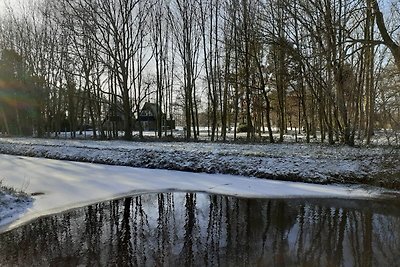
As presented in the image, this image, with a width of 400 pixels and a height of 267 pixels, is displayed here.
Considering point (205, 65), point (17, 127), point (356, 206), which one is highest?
point (205, 65)

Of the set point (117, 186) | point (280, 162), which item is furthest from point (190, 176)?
point (280, 162)

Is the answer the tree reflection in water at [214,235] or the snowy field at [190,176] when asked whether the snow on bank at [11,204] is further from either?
the tree reflection in water at [214,235]

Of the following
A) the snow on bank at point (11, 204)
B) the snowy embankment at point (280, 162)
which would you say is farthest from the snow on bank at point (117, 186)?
the snowy embankment at point (280, 162)

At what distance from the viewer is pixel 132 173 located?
14.5 m

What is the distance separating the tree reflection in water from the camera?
5430 millimetres

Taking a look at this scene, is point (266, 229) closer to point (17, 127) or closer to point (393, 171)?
point (393, 171)

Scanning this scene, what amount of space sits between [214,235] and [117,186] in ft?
19.8

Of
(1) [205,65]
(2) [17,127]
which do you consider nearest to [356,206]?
(1) [205,65]

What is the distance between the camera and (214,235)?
661 centimetres

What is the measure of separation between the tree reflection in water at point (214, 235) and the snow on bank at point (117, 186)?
2.86 ft

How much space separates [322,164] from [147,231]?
8468 millimetres

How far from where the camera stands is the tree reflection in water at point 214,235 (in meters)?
5.43

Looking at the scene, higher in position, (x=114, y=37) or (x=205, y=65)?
(x=114, y=37)

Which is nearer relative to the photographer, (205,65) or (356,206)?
(356,206)
